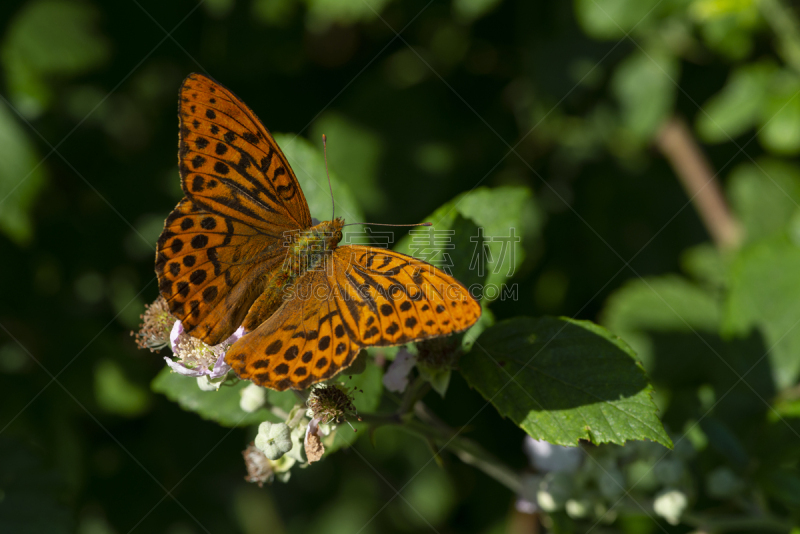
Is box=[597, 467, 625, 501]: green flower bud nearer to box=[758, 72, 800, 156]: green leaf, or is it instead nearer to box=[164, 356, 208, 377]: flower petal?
box=[164, 356, 208, 377]: flower petal

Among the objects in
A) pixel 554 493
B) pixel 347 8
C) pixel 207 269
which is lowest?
pixel 207 269

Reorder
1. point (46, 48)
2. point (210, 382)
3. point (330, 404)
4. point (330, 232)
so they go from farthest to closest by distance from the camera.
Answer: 1. point (46, 48)
2. point (330, 232)
3. point (210, 382)
4. point (330, 404)

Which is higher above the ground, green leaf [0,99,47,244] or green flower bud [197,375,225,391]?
green flower bud [197,375,225,391]

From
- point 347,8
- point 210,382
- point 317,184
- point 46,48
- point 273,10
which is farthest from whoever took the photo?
point 273,10

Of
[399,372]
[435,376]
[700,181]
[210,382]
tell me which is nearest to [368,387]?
[399,372]

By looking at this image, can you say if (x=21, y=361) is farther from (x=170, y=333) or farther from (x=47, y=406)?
(x=170, y=333)

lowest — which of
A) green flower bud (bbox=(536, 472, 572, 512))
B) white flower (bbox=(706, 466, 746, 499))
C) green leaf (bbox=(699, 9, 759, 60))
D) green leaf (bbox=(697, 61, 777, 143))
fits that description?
green flower bud (bbox=(536, 472, 572, 512))

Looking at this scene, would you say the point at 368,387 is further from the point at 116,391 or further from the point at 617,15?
the point at 617,15

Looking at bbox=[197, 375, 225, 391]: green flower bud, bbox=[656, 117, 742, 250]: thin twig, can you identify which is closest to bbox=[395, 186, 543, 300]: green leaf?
bbox=[197, 375, 225, 391]: green flower bud
